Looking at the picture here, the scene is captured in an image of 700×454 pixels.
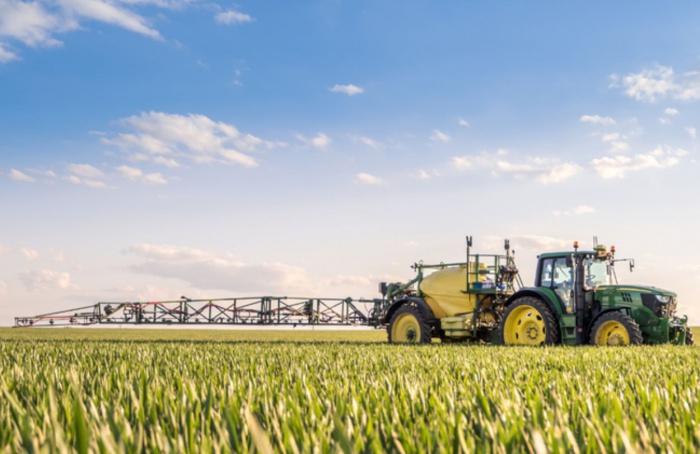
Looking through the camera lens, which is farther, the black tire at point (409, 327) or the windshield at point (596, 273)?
the black tire at point (409, 327)

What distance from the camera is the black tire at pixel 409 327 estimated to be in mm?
16531

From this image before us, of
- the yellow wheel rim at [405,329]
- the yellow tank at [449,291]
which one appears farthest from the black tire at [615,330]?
the yellow wheel rim at [405,329]

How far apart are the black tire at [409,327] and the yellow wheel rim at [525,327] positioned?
→ 2257 millimetres

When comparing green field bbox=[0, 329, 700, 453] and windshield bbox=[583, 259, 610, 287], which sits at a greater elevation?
windshield bbox=[583, 259, 610, 287]

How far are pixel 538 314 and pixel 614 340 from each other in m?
Answer: 1.62

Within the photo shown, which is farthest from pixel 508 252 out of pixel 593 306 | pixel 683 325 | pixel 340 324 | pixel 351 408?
pixel 351 408

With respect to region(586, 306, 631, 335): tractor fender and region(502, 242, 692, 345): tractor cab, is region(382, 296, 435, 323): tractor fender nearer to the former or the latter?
region(502, 242, 692, 345): tractor cab

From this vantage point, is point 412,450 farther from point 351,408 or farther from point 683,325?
point 683,325

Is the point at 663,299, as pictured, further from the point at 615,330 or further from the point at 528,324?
the point at 528,324

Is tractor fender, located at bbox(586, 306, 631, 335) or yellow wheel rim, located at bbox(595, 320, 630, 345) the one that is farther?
tractor fender, located at bbox(586, 306, 631, 335)

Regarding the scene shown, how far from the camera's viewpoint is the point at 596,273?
1425 centimetres

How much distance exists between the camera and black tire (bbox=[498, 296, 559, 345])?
45.4 ft

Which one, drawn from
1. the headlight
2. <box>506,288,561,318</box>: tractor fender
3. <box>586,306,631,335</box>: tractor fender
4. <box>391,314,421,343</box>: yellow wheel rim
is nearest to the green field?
<box>586,306,631,335</box>: tractor fender

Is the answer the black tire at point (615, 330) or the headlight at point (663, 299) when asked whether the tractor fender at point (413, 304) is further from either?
the headlight at point (663, 299)
